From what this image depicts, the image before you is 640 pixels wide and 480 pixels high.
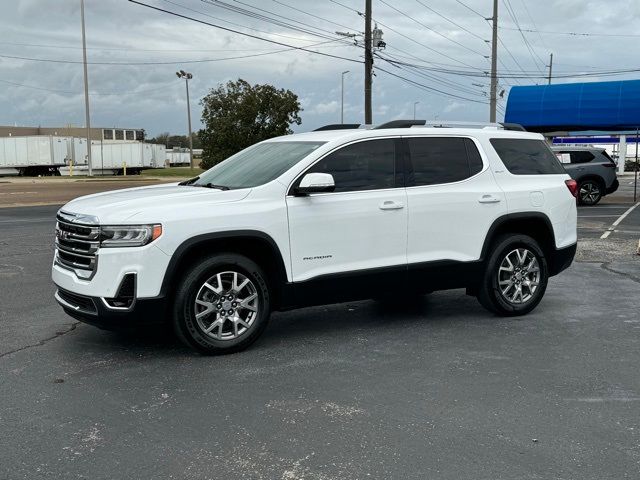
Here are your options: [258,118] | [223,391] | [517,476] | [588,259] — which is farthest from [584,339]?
[258,118]

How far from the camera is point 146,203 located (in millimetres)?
5227

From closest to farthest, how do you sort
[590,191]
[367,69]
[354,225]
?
[354,225] → [590,191] → [367,69]

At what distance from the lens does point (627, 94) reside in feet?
104

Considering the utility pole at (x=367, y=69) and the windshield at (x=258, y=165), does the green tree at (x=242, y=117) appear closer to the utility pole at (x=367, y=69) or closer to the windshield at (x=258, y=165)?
the utility pole at (x=367, y=69)

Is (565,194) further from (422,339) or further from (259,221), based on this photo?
(259,221)

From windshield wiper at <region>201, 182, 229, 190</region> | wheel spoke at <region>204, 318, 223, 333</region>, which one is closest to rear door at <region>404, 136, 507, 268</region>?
windshield wiper at <region>201, 182, 229, 190</region>

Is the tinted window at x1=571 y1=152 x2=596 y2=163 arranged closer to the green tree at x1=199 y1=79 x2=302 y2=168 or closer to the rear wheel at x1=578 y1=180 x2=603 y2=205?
the rear wheel at x1=578 y1=180 x2=603 y2=205

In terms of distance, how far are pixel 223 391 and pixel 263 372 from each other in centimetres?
49

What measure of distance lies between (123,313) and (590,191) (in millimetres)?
20791

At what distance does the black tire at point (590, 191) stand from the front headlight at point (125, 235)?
20.4 meters

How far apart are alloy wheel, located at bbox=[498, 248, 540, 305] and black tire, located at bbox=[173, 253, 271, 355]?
8.38ft

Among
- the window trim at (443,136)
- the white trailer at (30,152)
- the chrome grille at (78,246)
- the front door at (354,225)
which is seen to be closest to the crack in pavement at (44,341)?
the chrome grille at (78,246)

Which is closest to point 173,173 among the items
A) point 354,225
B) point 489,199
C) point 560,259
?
point 560,259

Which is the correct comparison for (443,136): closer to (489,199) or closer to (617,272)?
(489,199)
